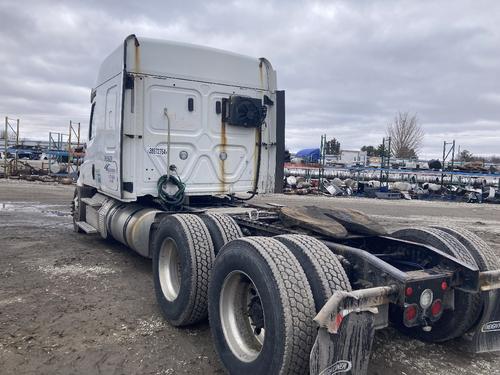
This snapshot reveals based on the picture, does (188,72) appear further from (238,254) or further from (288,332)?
(288,332)

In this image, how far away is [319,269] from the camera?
298 cm

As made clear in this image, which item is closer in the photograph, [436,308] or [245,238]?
[436,308]

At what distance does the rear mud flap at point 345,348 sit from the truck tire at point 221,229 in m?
1.91

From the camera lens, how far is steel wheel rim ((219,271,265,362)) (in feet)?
11.1

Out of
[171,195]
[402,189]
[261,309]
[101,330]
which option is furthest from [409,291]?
[402,189]

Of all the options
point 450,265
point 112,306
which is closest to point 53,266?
point 112,306

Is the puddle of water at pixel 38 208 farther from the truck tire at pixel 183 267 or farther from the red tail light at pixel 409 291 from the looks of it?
the red tail light at pixel 409 291

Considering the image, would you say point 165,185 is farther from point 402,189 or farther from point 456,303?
point 402,189

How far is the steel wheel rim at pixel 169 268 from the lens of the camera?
4633mm

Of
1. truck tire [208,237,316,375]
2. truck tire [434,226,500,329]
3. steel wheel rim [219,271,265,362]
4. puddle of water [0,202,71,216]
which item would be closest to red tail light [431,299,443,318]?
truck tire [434,226,500,329]

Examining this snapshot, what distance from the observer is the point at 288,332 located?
270 cm

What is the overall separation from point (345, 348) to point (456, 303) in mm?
1397

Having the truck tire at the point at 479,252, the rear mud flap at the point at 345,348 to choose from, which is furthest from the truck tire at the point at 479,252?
the rear mud flap at the point at 345,348

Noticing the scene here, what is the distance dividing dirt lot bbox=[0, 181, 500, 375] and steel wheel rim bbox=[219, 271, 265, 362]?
335 millimetres
